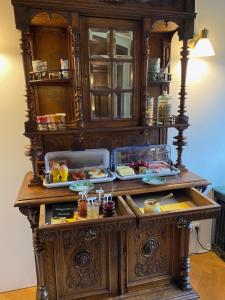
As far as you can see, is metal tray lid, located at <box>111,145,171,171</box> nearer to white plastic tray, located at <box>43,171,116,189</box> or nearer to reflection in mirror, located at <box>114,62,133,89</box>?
white plastic tray, located at <box>43,171,116,189</box>

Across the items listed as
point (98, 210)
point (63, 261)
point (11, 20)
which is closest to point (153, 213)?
point (98, 210)

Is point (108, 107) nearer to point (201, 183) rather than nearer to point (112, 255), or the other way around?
point (201, 183)

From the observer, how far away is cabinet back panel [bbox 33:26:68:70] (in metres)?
1.50

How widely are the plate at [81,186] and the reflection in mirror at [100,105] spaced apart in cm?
41

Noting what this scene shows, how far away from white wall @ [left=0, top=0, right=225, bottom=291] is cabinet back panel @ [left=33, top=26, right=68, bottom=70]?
141 mm

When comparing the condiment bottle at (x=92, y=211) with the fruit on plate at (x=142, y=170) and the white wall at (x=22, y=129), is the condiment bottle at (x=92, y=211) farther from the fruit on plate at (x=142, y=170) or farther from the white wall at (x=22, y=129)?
the white wall at (x=22, y=129)

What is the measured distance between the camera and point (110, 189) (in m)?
1.43

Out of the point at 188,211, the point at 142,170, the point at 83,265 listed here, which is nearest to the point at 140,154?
the point at 142,170

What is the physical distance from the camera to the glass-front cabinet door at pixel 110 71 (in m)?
1.42

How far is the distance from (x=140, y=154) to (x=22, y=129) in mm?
844

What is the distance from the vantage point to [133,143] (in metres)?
1.78

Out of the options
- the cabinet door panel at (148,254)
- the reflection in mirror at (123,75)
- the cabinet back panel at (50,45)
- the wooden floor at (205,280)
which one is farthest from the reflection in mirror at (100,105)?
the wooden floor at (205,280)

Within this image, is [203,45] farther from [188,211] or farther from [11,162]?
[11,162]

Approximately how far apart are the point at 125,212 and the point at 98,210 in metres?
0.14
